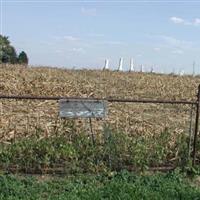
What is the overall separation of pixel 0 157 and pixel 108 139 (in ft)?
5.36

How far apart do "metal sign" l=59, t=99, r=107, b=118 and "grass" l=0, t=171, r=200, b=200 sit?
3.00ft

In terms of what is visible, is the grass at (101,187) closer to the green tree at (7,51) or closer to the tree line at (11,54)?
the green tree at (7,51)

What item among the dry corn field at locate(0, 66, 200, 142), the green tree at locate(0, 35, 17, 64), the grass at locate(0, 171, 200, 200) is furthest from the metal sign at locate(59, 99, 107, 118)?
the green tree at locate(0, 35, 17, 64)

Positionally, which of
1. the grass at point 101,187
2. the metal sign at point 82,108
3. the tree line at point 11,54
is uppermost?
the tree line at point 11,54

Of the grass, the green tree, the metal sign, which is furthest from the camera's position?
the green tree

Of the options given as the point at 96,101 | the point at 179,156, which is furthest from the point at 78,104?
the point at 179,156

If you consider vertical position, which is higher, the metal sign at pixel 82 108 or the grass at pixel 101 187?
the metal sign at pixel 82 108

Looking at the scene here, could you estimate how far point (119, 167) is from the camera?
714 cm

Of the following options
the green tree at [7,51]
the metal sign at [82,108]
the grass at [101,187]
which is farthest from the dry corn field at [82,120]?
the green tree at [7,51]

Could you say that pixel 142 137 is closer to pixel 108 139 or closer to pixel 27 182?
pixel 108 139

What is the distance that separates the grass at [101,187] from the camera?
5.98m

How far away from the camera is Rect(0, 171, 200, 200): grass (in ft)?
19.6

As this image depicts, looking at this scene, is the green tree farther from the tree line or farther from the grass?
the grass

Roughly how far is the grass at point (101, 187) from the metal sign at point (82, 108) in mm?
913
